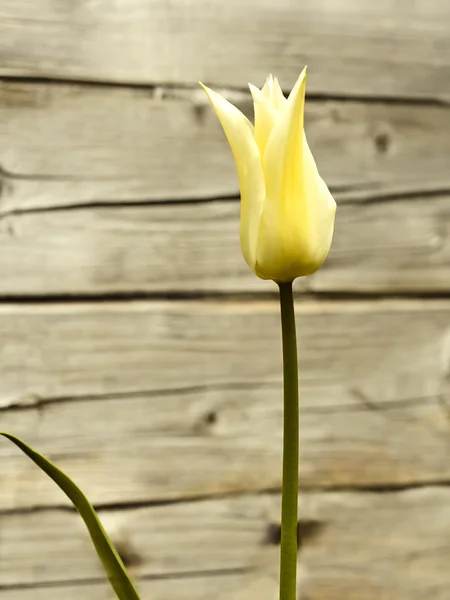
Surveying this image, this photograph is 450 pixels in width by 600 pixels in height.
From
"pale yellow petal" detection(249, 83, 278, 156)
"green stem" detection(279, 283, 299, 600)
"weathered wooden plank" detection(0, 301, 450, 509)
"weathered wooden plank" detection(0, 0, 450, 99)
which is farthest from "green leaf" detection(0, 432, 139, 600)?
"weathered wooden plank" detection(0, 0, 450, 99)

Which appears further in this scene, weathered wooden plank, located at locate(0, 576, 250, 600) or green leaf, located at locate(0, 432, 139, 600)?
weathered wooden plank, located at locate(0, 576, 250, 600)

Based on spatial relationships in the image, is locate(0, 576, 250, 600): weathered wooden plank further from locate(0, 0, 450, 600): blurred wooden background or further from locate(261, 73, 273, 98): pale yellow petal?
locate(261, 73, 273, 98): pale yellow petal

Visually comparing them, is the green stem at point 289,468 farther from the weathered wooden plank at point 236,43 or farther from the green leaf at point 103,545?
the weathered wooden plank at point 236,43

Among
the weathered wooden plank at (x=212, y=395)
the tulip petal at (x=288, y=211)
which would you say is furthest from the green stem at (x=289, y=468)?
the weathered wooden plank at (x=212, y=395)

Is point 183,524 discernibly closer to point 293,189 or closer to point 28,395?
point 28,395

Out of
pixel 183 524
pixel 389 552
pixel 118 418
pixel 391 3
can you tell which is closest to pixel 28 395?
pixel 118 418

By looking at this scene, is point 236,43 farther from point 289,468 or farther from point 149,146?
point 289,468

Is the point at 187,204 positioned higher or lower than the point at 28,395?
higher

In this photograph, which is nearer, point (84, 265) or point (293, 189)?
point (293, 189)
